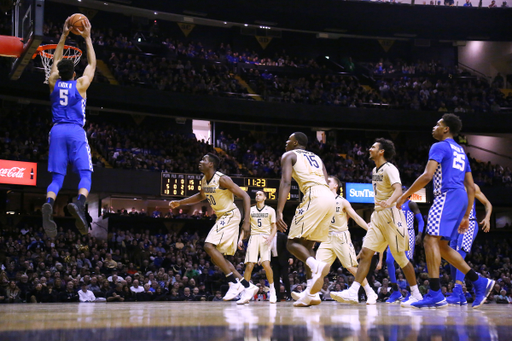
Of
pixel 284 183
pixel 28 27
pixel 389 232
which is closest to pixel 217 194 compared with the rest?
pixel 284 183

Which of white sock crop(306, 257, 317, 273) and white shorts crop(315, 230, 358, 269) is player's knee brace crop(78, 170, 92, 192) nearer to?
white sock crop(306, 257, 317, 273)

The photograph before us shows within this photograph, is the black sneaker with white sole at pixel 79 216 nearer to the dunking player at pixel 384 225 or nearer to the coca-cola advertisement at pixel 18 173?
the dunking player at pixel 384 225

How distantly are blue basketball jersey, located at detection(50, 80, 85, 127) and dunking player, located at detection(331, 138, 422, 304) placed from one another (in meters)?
4.28

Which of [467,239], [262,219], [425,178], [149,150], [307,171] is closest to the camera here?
[425,178]

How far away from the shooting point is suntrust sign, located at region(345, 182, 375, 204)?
984 inches

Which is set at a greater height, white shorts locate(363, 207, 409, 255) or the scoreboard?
the scoreboard

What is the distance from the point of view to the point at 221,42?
1340 inches

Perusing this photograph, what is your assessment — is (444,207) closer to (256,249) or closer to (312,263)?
(312,263)

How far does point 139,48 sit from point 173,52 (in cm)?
198

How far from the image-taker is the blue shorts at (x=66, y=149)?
22.5 feet

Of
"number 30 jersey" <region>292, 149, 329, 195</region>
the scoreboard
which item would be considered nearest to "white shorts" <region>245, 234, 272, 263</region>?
"number 30 jersey" <region>292, 149, 329, 195</region>

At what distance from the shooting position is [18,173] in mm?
20688

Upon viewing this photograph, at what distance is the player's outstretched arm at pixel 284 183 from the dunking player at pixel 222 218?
1.44 metres

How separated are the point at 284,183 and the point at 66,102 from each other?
302 cm
